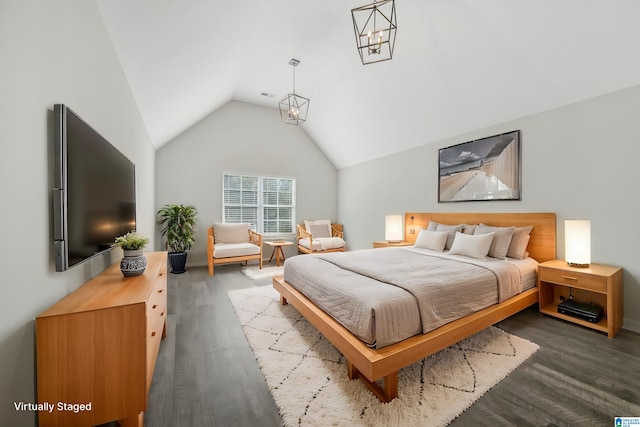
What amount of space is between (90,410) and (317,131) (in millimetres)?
5911

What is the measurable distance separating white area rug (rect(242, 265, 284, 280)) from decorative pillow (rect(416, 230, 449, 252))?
92.4 inches

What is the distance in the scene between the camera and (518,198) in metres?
3.34

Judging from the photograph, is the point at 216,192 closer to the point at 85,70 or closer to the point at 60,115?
the point at 85,70

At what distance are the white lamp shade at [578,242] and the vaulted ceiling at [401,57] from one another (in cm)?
137

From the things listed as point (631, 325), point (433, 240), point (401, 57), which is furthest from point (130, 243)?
point (631, 325)

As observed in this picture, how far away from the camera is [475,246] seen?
3088 mm

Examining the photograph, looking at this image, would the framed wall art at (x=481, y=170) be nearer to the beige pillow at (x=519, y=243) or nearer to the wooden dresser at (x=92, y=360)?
the beige pillow at (x=519, y=243)

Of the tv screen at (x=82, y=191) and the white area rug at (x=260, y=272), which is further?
the white area rug at (x=260, y=272)

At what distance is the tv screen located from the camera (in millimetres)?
1199

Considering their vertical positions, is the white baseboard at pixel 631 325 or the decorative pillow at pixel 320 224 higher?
the decorative pillow at pixel 320 224

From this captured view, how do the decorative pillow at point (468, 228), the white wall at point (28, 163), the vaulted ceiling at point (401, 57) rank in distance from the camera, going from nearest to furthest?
1. the white wall at point (28, 163)
2. the vaulted ceiling at point (401, 57)
3. the decorative pillow at point (468, 228)

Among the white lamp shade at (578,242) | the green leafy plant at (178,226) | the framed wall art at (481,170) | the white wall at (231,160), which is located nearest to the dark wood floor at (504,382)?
the white lamp shade at (578,242)

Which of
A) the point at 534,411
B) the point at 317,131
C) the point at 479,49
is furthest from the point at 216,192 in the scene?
the point at 534,411

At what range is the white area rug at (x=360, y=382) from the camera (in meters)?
1.47
